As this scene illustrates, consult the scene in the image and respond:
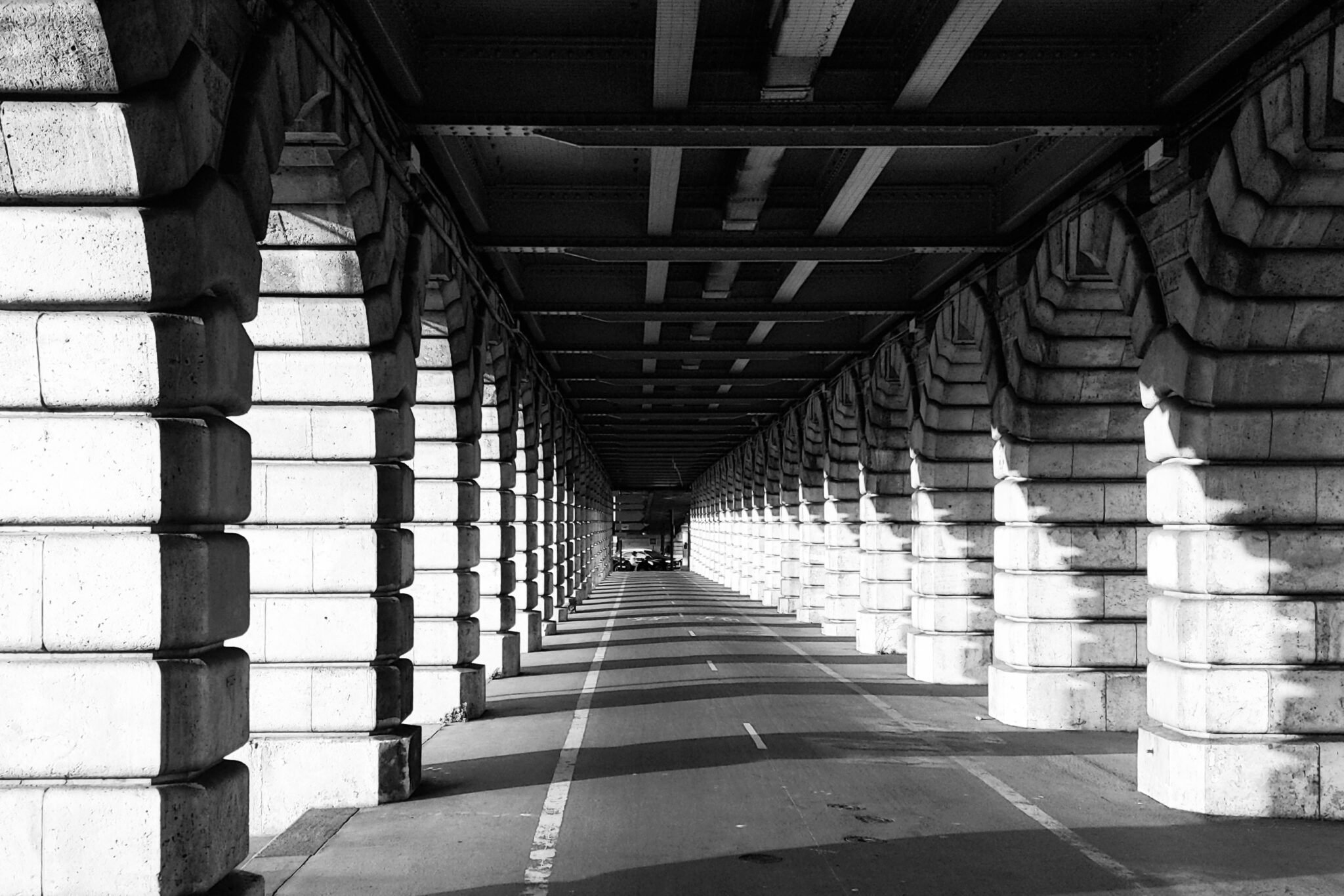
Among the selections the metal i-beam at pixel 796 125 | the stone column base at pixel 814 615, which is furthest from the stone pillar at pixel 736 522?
the metal i-beam at pixel 796 125

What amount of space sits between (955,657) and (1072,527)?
17.4 ft

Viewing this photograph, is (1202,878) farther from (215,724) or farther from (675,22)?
(675,22)

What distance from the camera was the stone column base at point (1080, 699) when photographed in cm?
1617

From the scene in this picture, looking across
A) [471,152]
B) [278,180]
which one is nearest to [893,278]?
[471,152]

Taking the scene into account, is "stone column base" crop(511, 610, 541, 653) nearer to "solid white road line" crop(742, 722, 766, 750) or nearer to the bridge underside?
the bridge underside

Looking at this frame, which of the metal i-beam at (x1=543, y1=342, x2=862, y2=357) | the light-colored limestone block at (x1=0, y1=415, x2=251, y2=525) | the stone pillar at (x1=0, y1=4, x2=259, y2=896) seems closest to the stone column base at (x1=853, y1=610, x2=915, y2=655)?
the metal i-beam at (x1=543, y1=342, x2=862, y2=357)

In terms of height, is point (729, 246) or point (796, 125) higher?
point (796, 125)

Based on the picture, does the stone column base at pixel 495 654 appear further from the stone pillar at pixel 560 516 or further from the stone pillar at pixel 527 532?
the stone pillar at pixel 560 516

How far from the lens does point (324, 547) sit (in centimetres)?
1152

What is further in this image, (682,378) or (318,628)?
(682,378)

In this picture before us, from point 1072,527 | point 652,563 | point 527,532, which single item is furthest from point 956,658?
point 652,563

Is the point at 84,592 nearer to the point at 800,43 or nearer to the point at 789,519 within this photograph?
the point at 800,43

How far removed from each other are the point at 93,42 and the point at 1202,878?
8.68 m

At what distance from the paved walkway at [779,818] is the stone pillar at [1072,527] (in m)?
0.99
